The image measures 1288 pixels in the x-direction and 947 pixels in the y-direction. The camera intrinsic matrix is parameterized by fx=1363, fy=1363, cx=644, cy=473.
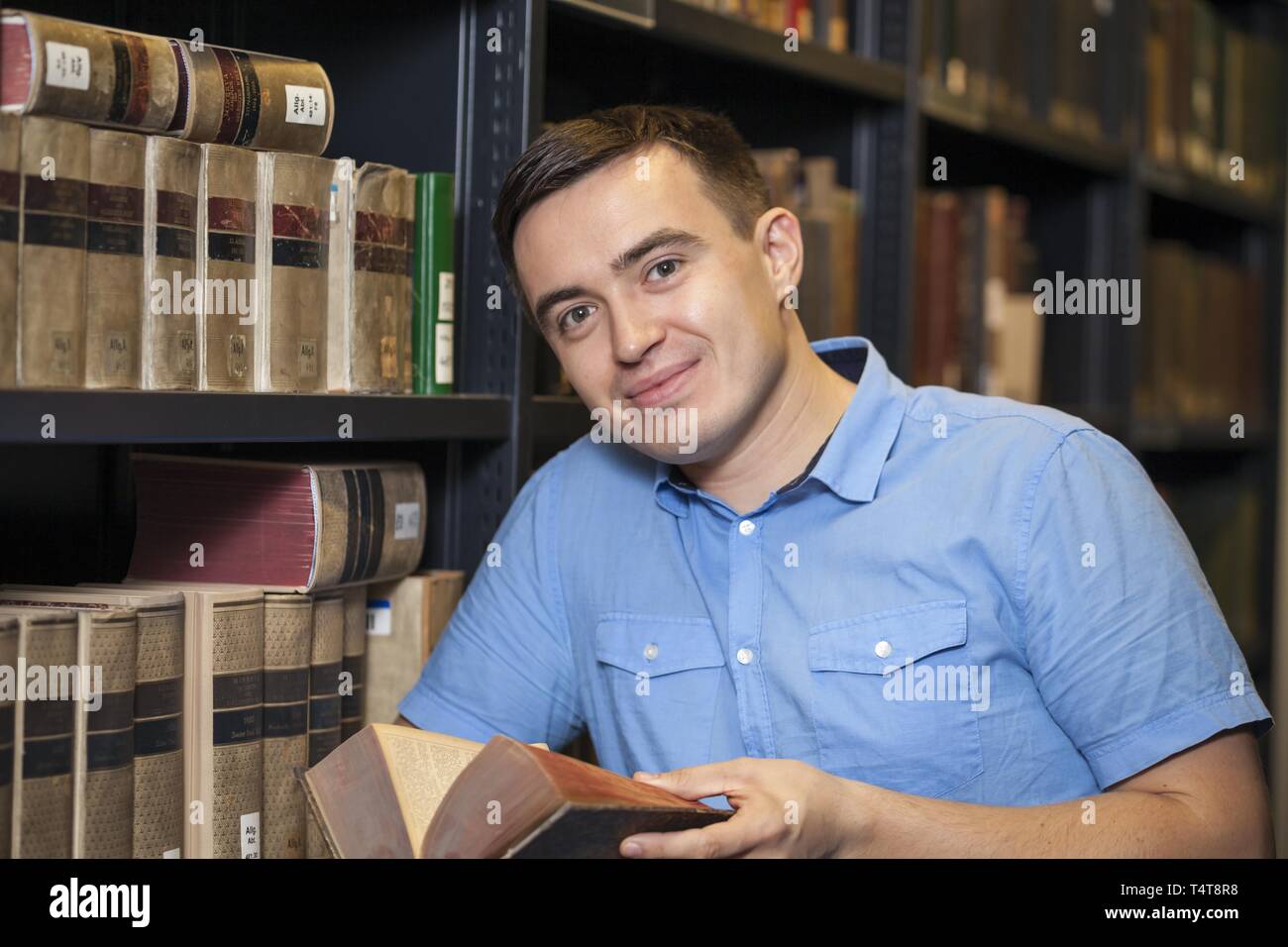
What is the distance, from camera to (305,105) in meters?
1.14

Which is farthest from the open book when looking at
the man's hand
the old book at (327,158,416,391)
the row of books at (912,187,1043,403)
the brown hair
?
the row of books at (912,187,1043,403)

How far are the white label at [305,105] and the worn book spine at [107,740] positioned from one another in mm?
427

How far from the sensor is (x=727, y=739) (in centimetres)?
124

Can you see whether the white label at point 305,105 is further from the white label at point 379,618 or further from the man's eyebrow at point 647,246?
the white label at point 379,618

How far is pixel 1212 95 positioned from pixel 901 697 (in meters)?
2.07

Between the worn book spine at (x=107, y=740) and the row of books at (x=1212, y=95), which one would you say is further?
the row of books at (x=1212, y=95)

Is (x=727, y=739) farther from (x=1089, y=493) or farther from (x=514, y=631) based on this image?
(x=1089, y=493)

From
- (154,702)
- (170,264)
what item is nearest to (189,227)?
(170,264)

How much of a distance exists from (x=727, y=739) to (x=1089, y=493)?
39cm

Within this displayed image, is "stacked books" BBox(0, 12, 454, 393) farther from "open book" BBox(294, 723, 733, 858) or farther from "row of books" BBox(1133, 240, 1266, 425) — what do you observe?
"row of books" BBox(1133, 240, 1266, 425)

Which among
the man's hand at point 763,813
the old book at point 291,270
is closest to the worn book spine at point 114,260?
the old book at point 291,270

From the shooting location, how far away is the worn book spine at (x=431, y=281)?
1.30 meters

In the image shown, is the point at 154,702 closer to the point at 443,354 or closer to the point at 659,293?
the point at 443,354

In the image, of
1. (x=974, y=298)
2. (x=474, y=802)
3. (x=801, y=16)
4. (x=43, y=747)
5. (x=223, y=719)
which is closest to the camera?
(x=474, y=802)
